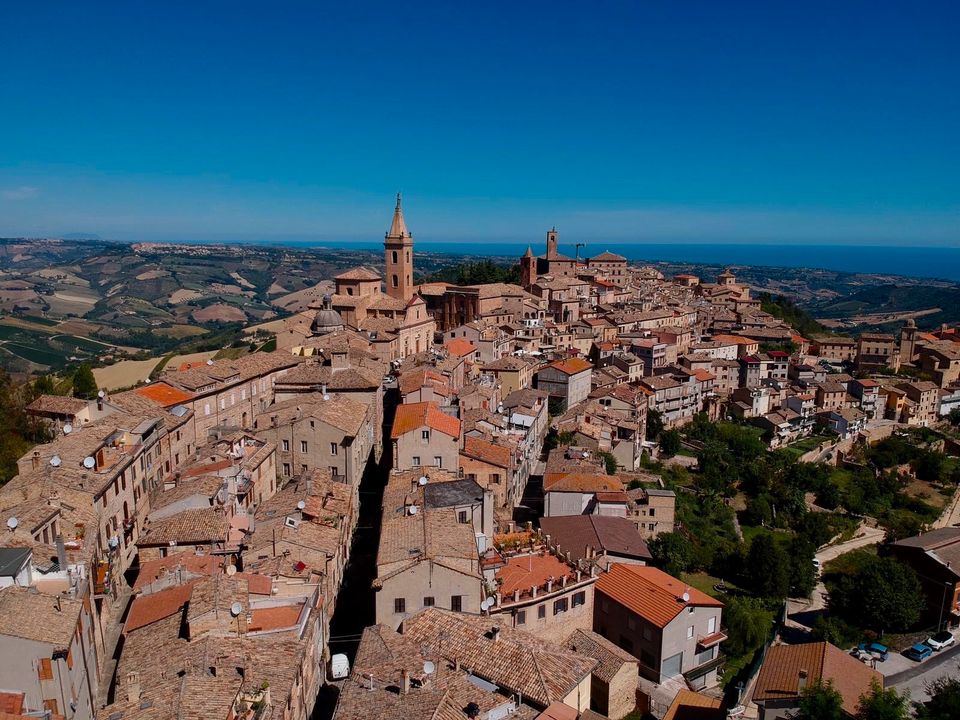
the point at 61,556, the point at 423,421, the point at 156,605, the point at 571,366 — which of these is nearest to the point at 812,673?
the point at 423,421

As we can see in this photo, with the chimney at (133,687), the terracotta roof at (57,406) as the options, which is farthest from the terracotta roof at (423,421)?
the chimney at (133,687)

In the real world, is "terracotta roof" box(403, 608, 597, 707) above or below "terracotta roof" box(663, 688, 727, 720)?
above

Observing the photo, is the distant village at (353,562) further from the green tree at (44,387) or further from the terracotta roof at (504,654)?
the green tree at (44,387)

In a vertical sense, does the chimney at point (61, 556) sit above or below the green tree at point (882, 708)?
above

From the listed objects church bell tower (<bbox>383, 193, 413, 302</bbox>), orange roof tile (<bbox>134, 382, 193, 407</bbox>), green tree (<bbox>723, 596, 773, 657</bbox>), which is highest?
church bell tower (<bbox>383, 193, 413, 302</bbox>)

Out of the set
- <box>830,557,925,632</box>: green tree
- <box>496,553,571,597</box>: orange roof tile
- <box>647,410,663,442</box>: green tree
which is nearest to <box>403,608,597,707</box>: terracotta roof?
<box>496,553,571,597</box>: orange roof tile

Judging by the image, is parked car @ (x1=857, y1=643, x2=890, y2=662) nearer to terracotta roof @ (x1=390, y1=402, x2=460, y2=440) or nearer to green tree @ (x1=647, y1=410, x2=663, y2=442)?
terracotta roof @ (x1=390, y1=402, x2=460, y2=440)

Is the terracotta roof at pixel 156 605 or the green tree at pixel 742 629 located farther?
the green tree at pixel 742 629

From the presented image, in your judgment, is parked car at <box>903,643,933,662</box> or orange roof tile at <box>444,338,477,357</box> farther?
orange roof tile at <box>444,338,477,357</box>
